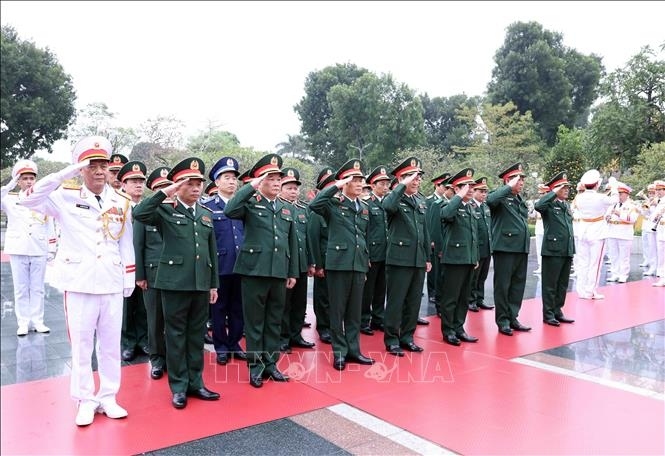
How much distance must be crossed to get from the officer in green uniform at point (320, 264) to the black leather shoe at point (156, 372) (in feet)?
5.50

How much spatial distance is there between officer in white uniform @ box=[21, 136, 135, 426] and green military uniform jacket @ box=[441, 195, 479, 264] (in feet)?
9.61

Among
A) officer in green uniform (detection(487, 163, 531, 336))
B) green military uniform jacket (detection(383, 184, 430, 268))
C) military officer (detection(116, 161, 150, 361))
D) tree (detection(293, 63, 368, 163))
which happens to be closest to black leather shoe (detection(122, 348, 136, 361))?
military officer (detection(116, 161, 150, 361))

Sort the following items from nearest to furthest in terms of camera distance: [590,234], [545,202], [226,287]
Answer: [226,287]
[545,202]
[590,234]

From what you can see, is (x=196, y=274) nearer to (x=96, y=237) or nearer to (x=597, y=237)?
(x=96, y=237)

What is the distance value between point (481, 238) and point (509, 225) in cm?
72

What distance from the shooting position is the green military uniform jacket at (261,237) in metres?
3.99

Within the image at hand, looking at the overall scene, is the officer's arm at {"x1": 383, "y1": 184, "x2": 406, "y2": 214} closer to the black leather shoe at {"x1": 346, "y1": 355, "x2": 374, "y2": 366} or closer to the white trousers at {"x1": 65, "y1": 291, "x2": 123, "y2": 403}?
the black leather shoe at {"x1": 346, "y1": 355, "x2": 374, "y2": 366}

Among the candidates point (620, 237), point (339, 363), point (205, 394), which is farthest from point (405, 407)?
point (620, 237)

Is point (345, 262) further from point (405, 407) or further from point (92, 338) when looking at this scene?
point (92, 338)

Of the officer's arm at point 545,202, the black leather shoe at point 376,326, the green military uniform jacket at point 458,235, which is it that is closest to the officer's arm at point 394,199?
the green military uniform jacket at point 458,235

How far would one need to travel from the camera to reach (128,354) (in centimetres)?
476

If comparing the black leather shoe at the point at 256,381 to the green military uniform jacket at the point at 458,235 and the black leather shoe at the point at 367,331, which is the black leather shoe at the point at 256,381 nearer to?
→ the black leather shoe at the point at 367,331

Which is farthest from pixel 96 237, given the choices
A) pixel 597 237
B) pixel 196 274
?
pixel 597 237

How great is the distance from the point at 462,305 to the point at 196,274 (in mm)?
2799
